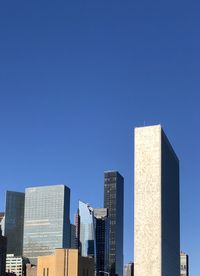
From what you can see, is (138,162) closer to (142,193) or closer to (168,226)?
(142,193)

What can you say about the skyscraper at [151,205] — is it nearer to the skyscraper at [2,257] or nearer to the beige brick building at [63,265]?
the skyscraper at [2,257]

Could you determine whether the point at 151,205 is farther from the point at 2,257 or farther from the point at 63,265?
the point at 63,265

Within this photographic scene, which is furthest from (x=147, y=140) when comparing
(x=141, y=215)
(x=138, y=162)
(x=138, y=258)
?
(x=138, y=258)

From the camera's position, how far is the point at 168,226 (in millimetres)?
182500

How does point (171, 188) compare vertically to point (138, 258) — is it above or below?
above

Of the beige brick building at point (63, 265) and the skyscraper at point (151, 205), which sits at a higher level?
the skyscraper at point (151, 205)

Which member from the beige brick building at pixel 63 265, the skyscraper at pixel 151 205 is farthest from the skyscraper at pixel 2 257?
the beige brick building at pixel 63 265

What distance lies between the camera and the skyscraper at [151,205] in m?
165

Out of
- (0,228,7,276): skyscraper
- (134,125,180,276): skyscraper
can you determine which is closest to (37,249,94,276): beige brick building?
(134,125,180,276): skyscraper

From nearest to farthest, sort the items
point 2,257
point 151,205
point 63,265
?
1. point 63,265
2. point 151,205
3. point 2,257

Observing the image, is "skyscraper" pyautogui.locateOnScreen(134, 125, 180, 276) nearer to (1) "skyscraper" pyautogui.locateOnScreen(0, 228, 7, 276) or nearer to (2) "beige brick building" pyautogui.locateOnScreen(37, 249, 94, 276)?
(1) "skyscraper" pyautogui.locateOnScreen(0, 228, 7, 276)

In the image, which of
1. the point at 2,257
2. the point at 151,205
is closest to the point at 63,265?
the point at 151,205

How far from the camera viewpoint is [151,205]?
168 meters

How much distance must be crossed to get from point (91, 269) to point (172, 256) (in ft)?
222
